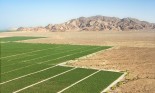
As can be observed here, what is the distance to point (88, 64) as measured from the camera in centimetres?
2303

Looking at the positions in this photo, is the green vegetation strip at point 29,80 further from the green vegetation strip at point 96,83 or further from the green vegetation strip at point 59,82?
the green vegetation strip at point 96,83

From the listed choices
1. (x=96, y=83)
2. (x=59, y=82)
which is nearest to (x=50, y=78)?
(x=59, y=82)

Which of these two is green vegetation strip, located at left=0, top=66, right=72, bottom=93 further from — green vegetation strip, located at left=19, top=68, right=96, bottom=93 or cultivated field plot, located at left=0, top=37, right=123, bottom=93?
green vegetation strip, located at left=19, top=68, right=96, bottom=93

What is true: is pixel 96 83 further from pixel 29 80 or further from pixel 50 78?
pixel 29 80

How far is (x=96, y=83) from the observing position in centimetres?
1598

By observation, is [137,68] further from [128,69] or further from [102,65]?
[102,65]

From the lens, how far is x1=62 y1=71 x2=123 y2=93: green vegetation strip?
14492 mm

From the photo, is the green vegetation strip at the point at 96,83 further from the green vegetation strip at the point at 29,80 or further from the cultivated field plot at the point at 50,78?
the green vegetation strip at the point at 29,80

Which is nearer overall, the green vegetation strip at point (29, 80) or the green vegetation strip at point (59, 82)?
the green vegetation strip at point (59, 82)

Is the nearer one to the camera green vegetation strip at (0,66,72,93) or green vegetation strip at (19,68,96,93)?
green vegetation strip at (19,68,96,93)

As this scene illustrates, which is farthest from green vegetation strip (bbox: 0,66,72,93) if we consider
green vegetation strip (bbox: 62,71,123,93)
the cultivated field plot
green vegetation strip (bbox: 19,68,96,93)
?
green vegetation strip (bbox: 62,71,123,93)

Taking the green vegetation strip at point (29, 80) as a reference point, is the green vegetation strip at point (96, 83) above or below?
Result: below

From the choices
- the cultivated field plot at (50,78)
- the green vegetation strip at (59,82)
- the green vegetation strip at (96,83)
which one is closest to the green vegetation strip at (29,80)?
the cultivated field plot at (50,78)

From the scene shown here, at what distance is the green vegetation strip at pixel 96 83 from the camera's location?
1449 cm
